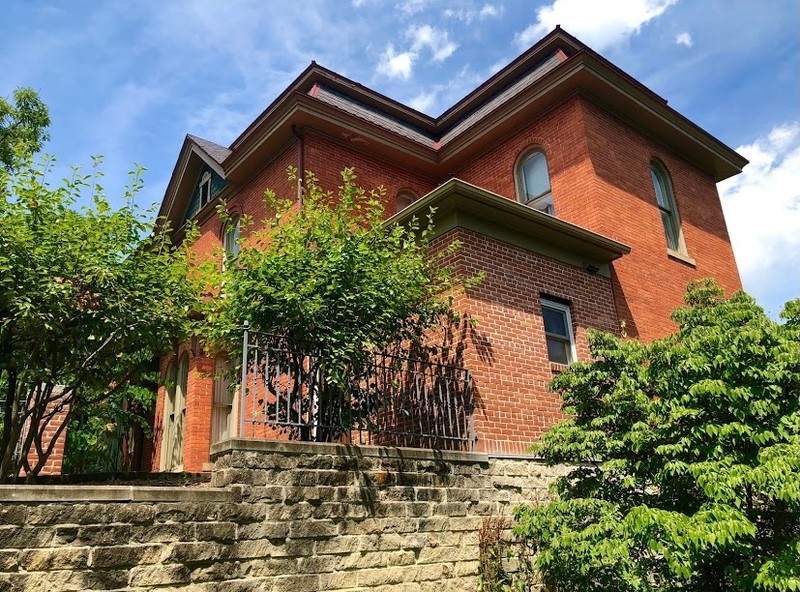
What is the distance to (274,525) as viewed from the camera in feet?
17.7

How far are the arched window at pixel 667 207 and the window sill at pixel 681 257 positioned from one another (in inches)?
6.8

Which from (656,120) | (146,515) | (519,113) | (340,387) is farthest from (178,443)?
(656,120)

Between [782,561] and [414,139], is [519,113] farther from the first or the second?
[782,561]

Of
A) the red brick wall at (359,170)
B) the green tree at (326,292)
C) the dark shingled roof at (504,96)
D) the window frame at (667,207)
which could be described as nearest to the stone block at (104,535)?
the green tree at (326,292)

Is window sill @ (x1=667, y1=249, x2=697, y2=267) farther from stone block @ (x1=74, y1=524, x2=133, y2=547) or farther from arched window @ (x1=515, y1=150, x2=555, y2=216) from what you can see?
stone block @ (x1=74, y1=524, x2=133, y2=547)

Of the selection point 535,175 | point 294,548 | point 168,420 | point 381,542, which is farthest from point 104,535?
point 535,175

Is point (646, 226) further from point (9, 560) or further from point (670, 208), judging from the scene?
point (9, 560)

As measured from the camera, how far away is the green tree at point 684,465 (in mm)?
5297

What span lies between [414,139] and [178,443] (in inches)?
345

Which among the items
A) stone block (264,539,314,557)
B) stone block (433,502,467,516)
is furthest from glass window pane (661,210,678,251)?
stone block (264,539,314,557)

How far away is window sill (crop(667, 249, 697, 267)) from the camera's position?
42.9 ft

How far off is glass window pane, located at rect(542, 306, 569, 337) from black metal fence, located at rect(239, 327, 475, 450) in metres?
2.33

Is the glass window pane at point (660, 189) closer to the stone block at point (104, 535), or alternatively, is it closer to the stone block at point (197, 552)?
the stone block at point (197, 552)

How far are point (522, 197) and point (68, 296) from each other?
31.2 ft
